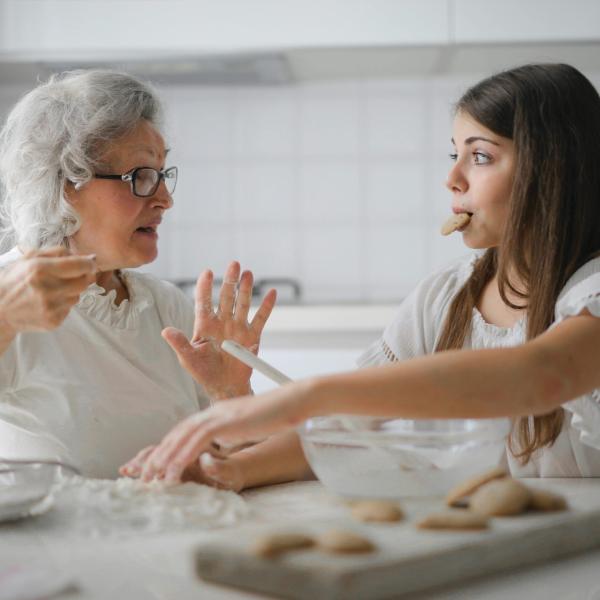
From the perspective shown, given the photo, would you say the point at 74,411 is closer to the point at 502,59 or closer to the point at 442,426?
the point at 442,426

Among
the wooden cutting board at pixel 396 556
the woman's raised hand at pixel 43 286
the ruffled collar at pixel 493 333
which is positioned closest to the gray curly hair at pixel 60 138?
the woman's raised hand at pixel 43 286

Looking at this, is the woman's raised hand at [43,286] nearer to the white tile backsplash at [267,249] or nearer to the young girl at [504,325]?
the young girl at [504,325]

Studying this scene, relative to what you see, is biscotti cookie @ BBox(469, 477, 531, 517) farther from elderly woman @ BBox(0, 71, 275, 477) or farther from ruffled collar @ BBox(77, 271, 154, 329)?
ruffled collar @ BBox(77, 271, 154, 329)

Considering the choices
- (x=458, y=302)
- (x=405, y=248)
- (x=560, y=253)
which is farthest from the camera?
(x=405, y=248)

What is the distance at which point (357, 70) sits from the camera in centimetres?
338

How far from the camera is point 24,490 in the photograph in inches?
31.6

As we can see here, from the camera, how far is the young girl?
83 cm

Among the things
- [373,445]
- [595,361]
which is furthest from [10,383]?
[595,361]

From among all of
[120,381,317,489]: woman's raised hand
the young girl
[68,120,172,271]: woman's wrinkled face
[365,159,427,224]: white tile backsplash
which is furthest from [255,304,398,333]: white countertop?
[120,381,317,489]: woman's raised hand

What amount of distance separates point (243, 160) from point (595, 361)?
275 cm

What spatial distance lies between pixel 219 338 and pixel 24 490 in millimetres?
609

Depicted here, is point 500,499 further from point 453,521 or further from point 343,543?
point 343,543

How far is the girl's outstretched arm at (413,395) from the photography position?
0.79m

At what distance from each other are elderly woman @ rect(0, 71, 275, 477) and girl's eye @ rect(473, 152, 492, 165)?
0.44 meters
